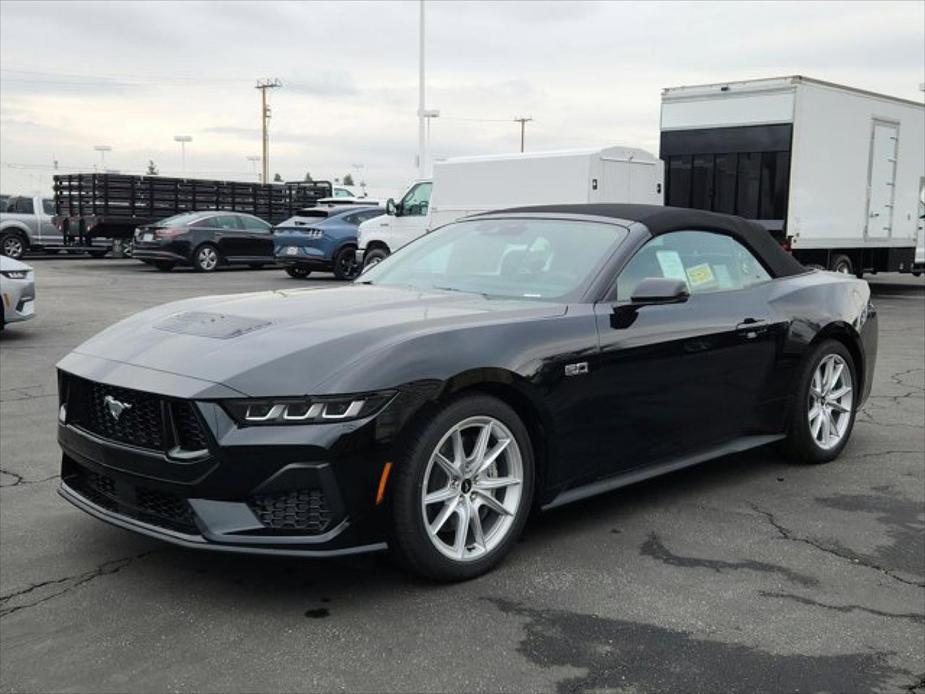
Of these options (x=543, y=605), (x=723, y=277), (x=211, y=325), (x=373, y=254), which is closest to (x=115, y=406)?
(x=211, y=325)

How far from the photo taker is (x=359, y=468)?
324cm

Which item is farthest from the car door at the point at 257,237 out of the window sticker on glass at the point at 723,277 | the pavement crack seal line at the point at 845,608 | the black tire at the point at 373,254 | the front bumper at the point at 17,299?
the pavement crack seal line at the point at 845,608

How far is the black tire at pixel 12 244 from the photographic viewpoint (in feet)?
82.1

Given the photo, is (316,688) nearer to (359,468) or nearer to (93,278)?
(359,468)

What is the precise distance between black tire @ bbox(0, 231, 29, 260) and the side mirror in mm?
24399

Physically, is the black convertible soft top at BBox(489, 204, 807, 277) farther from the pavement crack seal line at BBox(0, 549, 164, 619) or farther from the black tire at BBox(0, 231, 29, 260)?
the black tire at BBox(0, 231, 29, 260)

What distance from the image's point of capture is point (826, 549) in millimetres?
4062

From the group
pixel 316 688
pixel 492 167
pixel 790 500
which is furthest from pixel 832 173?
pixel 316 688

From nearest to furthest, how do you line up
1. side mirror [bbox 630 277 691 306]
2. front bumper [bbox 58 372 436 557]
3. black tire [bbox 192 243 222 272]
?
front bumper [bbox 58 372 436 557] → side mirror [bbox 630 277 691 306] → black tire [bbox 192 243 222 272]

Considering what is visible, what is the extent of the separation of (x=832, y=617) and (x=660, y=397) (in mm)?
1279

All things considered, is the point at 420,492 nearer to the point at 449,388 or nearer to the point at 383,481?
the point at 383,481

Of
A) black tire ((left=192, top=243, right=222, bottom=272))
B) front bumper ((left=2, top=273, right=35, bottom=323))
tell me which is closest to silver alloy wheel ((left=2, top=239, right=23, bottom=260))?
black tire ((left=192, top=243, right=222, bottom=272))

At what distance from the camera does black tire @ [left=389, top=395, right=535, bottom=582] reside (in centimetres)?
336

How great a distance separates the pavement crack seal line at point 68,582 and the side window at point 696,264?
2438mm
